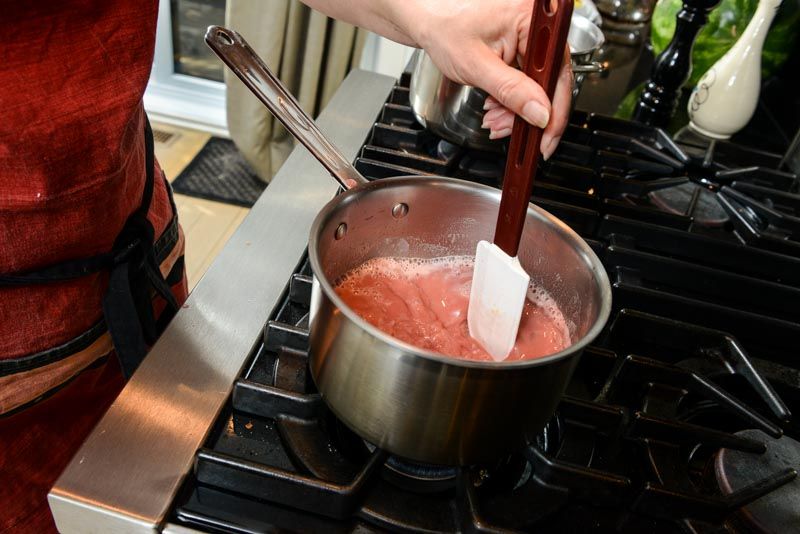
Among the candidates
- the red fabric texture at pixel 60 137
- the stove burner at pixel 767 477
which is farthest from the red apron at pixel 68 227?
the stove burner at pixel 767 477

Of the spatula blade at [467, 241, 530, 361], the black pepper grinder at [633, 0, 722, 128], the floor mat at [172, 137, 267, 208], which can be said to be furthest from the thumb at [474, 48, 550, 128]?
the floor mat at [172, 137, 267, 208]

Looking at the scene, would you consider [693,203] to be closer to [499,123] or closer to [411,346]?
[499,123]

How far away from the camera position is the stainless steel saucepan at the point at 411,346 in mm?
427

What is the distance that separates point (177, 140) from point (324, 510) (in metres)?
1.99

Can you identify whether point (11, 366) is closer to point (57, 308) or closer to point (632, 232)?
point (57, 308)

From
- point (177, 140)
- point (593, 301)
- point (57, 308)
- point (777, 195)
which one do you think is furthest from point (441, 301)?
point (177, 140)

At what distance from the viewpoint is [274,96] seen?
1.90 ft

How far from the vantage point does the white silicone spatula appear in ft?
1.63

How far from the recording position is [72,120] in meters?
0.55

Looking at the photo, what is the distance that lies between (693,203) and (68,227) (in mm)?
707

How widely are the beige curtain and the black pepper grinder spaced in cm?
101

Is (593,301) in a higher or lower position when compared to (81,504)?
higher

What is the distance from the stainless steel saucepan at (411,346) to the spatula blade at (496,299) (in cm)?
6

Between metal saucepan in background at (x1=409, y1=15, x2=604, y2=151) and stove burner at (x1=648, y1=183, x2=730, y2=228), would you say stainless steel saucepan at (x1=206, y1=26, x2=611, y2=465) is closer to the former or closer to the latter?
metal saucepan in background at (x1=409, y1=15, x2=604, y2=151)
